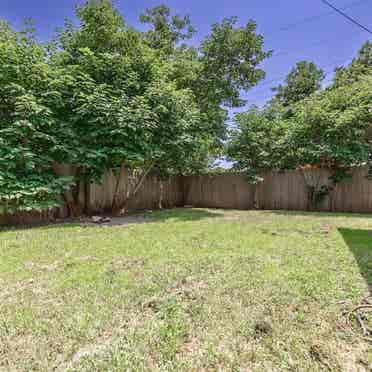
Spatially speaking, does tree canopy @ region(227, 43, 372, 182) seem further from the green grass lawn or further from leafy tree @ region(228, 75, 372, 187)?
the green grass lawn

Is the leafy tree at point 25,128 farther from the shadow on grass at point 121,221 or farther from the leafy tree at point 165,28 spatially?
the leafy tree at point 165,28

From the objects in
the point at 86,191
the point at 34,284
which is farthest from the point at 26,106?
the point at 34,284

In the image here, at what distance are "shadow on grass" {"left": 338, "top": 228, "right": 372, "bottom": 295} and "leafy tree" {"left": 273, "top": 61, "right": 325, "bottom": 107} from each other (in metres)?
14.0

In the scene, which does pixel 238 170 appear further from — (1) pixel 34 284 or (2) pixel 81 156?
(1) pixel 34 284

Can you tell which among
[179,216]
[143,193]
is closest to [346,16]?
[179,216]

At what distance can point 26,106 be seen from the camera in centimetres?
467

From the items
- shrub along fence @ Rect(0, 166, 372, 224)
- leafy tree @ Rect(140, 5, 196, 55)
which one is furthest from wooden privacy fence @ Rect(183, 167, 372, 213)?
leafy tree @ Rect(140, 5, 196, 55)

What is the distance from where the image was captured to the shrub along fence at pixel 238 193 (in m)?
7.52

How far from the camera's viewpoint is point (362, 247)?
3500mm

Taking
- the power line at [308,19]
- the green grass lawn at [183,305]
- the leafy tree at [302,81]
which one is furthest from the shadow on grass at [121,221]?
the leafy tree at [302,81]

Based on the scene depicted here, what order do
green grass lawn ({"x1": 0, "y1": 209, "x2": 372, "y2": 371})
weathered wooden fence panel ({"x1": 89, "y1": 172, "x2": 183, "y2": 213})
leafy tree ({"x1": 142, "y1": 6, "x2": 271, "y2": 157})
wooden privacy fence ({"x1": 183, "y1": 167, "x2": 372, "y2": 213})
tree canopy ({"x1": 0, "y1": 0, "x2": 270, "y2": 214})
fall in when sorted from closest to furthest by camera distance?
green grass lawn ({"x1": 0, "y1": 209, "x2": 372, "y2": 371}), tree canopy ({"x1": 0, "y1": 0, "x2": 270, "y2": 214}), weathered wooden fence panel ({"x1": 89, "y1": 172, "x2": 183, "y2": 213}), wooden privacy fence ({"x1": 183, "y1": 167, "x2": 372, "y2": 213}), leafy tree ({"x1": 142, "y1": 6, "x2": 271, "y2": 157})

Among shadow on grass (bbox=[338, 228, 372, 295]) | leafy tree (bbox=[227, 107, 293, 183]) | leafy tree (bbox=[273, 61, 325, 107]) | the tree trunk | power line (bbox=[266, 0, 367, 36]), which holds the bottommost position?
shadow on grass (bbox=[338, 228, 372, 295])

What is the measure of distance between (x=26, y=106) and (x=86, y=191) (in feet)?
10.1

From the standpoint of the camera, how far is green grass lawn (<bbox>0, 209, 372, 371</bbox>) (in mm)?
1398
